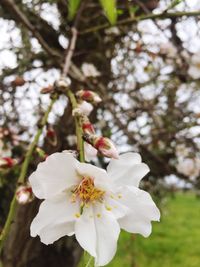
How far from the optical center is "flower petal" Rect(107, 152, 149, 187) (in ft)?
2.61

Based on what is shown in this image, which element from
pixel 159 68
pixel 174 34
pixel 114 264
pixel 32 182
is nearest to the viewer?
pixel 32 182

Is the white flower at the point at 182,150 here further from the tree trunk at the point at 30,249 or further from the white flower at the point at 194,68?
the tree trunk at the point at 30,249

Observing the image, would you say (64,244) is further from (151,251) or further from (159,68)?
(151,251)

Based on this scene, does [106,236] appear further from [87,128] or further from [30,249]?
[30,249]

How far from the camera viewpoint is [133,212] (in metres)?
0.80

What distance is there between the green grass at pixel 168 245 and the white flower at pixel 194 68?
1.36 meters

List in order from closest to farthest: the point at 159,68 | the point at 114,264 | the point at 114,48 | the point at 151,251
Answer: the point at 114,48
the point at 159,68
the point at 114,264
the point at 151,251

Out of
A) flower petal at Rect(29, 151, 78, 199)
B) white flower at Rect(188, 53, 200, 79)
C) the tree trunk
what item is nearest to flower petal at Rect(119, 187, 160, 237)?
flower petal at Rect(29, 151, 78, 199)

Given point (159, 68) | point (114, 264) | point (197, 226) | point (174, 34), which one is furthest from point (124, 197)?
point (197, 226)

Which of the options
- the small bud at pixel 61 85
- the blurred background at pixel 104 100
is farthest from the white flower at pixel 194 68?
the small bud at pixel 61 85

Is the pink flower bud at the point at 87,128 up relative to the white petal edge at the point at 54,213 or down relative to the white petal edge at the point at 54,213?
up

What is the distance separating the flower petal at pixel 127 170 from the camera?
80 cm

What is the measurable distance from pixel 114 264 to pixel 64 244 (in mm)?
1596

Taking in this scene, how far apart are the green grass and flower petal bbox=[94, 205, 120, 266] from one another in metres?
2.51
